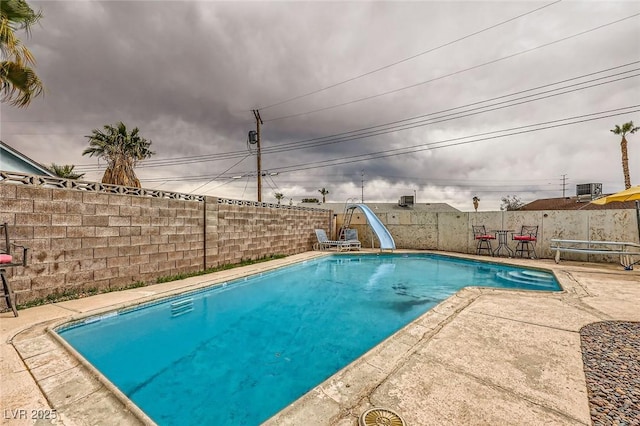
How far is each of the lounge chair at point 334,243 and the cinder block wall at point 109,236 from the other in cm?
445

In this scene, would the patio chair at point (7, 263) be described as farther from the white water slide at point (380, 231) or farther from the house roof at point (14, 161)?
the white water slide at point (380, 231)

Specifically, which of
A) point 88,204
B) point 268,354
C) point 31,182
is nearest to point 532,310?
point 268,354

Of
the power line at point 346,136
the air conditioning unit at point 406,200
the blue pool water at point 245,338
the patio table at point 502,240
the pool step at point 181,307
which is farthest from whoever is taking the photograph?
the air conditioning unit at point 406,200

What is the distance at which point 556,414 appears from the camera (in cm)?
163

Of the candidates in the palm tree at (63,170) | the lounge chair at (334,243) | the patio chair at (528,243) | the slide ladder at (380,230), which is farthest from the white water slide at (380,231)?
the palm tree at (63,170)

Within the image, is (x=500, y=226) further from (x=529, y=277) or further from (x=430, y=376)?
(x=430, y=376)

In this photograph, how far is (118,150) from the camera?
47.6 feet

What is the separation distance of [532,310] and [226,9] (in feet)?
28.8

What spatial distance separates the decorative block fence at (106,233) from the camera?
4.10 metres

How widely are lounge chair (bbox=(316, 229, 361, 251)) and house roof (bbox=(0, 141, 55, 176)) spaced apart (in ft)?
35.6

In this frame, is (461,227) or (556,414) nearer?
(556,414)

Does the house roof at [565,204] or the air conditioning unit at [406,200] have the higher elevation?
the air conditioning unit at [406,200]

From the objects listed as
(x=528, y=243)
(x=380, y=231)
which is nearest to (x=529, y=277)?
(x=528, y=243)

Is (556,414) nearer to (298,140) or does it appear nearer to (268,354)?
(268,354)
